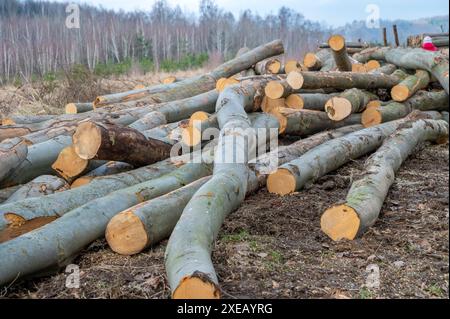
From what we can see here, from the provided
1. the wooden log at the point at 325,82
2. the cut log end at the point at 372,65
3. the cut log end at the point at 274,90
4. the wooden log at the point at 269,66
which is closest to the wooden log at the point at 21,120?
the cut log end at the point at 274,90

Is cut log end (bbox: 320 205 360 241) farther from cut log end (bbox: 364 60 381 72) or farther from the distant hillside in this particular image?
cut log end (bbox: 364 60 381 72)

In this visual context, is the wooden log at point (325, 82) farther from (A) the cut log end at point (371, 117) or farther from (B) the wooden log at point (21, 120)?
(B) the wooden log at point (21, 120)

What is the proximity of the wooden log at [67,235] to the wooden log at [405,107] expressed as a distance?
3.61m

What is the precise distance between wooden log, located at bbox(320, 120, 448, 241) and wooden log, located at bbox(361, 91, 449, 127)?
883mm

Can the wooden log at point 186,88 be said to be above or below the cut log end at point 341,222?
above

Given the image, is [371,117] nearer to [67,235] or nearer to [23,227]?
[67,235]

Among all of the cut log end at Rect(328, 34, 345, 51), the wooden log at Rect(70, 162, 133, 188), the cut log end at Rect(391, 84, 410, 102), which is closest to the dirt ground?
the wooden log at Rect(70, 162, 133, 188)

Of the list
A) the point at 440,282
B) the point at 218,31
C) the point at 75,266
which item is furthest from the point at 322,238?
the point at 218,31

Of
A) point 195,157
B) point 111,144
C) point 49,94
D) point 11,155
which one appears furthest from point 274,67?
point 11,155

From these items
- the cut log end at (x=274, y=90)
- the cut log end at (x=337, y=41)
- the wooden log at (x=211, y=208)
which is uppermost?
the cut log end at (x=337, y=41)

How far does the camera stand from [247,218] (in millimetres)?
4488

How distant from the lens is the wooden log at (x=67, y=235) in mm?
3377
